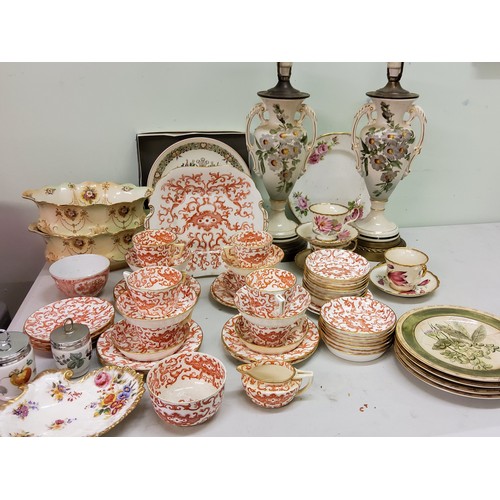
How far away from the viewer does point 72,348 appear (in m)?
0.84

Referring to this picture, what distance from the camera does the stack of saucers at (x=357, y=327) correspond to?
897mm

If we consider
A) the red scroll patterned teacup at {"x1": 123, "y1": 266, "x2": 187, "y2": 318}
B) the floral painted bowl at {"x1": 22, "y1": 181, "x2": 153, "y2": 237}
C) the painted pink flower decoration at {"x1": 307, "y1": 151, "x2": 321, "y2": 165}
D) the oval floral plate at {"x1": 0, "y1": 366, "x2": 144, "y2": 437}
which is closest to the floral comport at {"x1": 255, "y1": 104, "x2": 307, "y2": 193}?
the painted pink flower decoration at {"x1": 307, "y1": 151, "x2": 321, "y2": 165}

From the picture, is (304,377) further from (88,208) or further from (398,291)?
(88,208)

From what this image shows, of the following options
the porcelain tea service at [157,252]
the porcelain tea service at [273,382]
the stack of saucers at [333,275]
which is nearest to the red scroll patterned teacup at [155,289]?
the porcelain tea service at [157,252]

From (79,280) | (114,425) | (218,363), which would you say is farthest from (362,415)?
(79,280)

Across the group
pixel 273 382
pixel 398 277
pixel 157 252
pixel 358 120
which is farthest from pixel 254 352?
pixel 358 120

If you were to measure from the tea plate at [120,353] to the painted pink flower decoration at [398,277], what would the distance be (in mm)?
493

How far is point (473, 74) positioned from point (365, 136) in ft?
1.55

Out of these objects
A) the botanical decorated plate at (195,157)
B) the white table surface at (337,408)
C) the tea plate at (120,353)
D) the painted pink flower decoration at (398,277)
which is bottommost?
the white table surface at (337,408)

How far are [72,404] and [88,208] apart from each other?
1.72 feet

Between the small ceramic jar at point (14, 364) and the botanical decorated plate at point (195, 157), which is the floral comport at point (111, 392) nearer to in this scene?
the small ceramic jar at point (14, 364)

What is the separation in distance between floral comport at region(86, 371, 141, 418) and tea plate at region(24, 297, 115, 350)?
148mm

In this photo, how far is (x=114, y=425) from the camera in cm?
73

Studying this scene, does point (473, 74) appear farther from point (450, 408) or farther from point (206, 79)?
point (450, 408)
